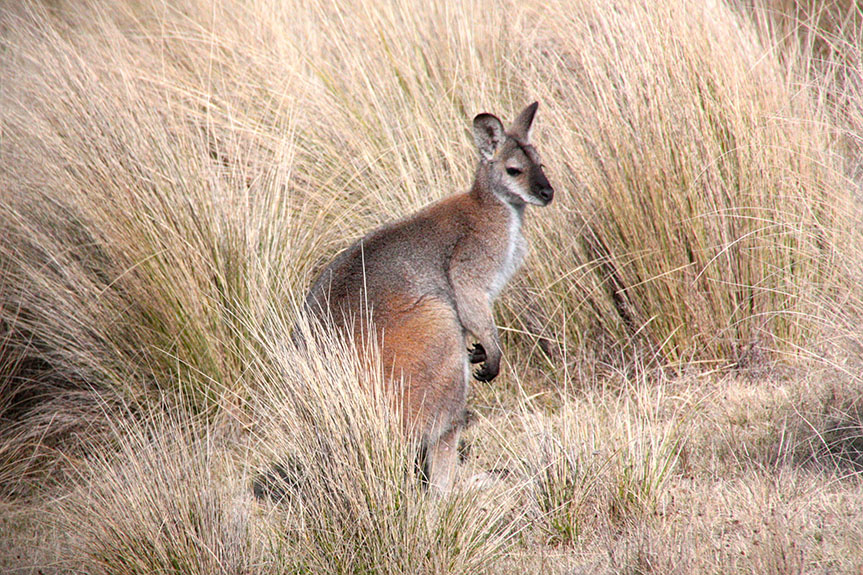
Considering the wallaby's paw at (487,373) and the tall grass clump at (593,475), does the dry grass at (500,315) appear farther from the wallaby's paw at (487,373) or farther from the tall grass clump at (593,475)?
the wallaby's paw at (487,373)

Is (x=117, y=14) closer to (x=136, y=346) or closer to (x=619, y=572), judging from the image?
(x=136, y=346)

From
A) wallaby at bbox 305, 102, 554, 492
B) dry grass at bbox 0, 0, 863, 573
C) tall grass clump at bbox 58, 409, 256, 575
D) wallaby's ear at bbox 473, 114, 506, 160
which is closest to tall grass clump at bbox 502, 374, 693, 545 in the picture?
dry grass at bbox 0, 0, 863, 573

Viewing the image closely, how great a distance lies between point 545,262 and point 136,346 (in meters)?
2.11

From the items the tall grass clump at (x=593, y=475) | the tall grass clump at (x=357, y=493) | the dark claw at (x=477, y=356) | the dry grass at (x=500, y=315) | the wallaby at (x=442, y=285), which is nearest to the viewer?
the tall grass clump at (x=357, y=493)

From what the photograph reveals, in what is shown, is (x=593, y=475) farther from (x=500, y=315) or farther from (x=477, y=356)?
(x=500, y=315)

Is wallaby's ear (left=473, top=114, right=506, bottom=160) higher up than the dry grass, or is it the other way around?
wallaby's ear (left=473, top=114, right=506, bottom=160)

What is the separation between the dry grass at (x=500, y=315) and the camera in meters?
3.12

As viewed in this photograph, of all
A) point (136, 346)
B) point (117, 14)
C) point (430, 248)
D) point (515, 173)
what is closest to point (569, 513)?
point (430, 248)

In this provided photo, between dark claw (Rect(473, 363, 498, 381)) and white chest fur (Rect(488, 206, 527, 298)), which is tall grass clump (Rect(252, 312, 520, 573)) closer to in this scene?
dark claw (Rect(473, 363, 498, 381))

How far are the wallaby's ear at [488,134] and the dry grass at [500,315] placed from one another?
2.44ft

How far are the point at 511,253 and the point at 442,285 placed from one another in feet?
1.26

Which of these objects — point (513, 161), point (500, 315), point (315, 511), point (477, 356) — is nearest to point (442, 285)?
point (477, 356)

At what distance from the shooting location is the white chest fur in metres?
3.91

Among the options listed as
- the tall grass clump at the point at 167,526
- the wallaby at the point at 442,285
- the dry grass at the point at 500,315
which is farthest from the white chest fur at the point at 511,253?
the tall grass clump at the point at 167,526
